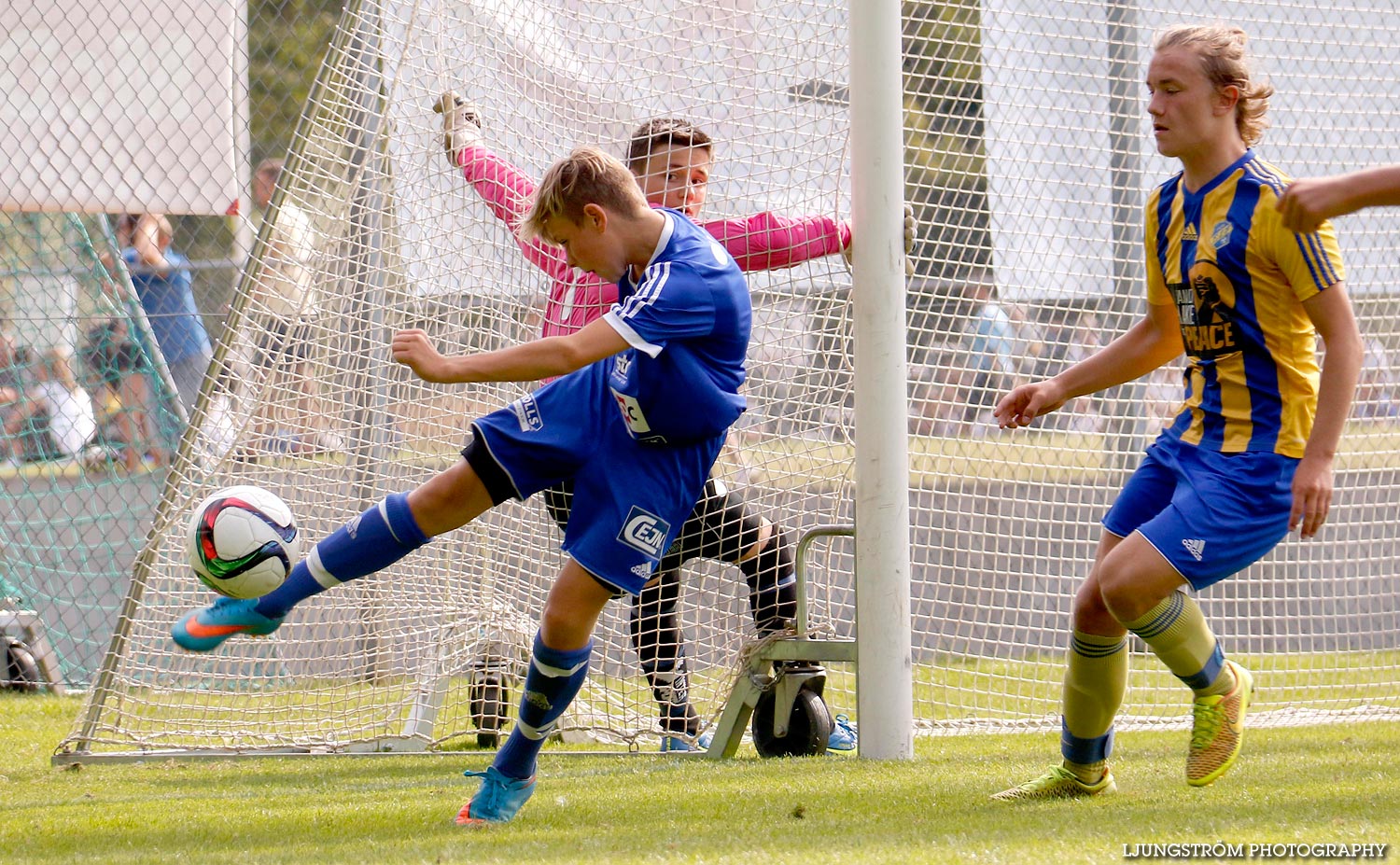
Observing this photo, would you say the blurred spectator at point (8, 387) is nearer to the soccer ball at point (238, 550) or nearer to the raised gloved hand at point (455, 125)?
the raised gloved hand at point (455, 125)

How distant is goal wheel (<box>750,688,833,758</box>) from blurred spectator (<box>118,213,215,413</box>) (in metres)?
3.73

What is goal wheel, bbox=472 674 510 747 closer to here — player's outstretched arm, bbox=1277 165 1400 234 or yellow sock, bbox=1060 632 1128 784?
yellow sock, bbox=1060 632 1128 784

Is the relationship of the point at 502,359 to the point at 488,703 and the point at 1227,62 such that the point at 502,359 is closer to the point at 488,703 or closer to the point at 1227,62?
the point at 1227,62

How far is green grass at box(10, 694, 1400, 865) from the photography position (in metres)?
2.76

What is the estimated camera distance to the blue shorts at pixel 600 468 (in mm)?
3201

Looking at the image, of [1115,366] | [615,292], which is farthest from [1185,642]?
[615,292]

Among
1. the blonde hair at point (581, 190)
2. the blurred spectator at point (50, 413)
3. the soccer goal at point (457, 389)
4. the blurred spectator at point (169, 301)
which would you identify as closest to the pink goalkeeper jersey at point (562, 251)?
the soccer goal at point (457, 389)

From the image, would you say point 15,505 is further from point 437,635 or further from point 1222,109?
point 1222,109

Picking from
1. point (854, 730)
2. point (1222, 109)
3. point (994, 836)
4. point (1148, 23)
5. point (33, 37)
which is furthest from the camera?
point (1148, 23)

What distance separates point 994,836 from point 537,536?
2120mm

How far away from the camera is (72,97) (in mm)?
5340

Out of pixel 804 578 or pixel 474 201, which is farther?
pixel 474 201

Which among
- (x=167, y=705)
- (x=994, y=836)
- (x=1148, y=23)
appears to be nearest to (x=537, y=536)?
(x=167, y=705)

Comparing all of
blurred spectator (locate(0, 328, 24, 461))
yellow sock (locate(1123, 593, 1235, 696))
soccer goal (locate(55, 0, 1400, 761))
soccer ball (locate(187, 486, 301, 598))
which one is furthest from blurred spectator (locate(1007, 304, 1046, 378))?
blurred spectator (locate(0, 328, 24, 461))
